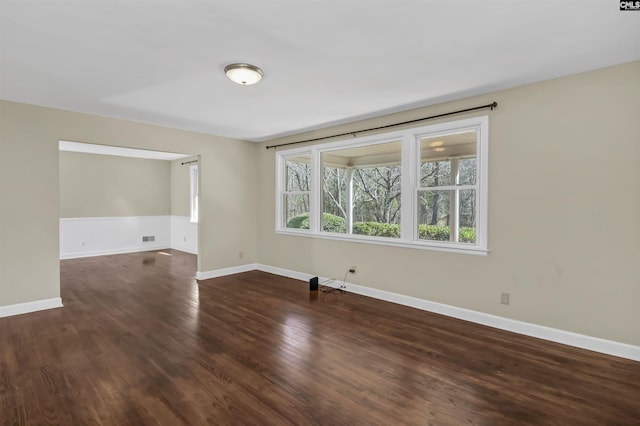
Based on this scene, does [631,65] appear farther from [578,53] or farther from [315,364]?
[315,364]

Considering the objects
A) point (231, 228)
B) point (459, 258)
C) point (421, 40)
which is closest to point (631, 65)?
point (421, 40)

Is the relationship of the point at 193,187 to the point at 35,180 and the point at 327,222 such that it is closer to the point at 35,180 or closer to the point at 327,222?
the point at 35,180

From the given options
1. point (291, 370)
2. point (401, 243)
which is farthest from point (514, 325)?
point (291, 370)

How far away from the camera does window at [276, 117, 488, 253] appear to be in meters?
3.65

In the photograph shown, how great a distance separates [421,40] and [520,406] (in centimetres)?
261

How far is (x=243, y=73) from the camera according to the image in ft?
9.06

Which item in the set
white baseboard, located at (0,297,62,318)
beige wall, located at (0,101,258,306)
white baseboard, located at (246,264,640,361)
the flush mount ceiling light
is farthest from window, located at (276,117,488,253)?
white baseboard, located at (0,297,62,318)

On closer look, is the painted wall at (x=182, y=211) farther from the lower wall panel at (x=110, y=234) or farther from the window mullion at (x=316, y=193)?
the window mullion at (x=316, y=193)

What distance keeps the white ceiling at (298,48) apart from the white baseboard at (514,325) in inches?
94.8

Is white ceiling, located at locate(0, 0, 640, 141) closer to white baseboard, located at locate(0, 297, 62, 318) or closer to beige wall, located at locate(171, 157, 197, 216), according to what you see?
white baseboard, located at locate(0, 297, 62, 318)

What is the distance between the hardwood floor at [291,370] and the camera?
2.01 meters

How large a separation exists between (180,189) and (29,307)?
5.10 m

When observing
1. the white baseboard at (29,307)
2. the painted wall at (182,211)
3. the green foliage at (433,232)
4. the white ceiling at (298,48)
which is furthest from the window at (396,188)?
the painted wall at (182,211)

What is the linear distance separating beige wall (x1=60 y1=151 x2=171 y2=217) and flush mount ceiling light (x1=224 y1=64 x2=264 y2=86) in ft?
21.8
